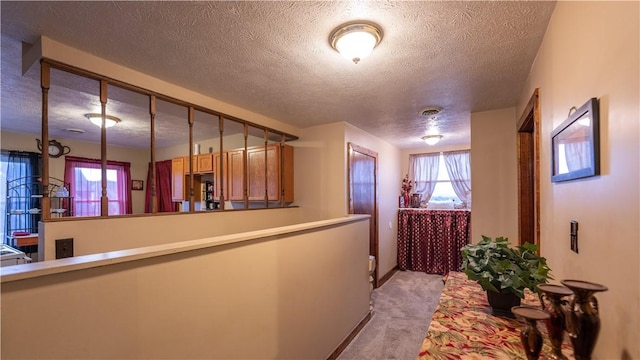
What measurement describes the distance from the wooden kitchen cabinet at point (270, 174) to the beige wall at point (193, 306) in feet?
5.00

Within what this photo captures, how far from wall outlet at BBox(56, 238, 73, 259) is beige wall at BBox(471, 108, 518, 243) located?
3.79 metres

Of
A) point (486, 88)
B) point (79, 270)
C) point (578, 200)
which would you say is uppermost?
point (486, 88)

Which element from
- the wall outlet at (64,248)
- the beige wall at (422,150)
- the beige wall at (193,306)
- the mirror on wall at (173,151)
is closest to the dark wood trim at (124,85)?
the mirror on wall at (173,151)

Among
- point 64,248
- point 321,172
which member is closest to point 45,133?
point 64,248

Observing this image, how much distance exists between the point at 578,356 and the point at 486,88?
2435 millimetres

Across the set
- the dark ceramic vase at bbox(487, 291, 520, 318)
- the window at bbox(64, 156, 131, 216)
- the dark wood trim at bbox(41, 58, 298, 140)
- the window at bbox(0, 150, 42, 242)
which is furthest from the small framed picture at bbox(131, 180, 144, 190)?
the dark ceramic vase at bbox(487, 291, 520, 318)

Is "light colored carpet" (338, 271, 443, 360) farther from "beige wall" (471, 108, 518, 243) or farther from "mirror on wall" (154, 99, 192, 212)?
"mirror on wall" (154, 99, 192, 212)

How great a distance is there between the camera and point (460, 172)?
5.44 meters

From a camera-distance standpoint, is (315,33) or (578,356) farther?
(315,33)

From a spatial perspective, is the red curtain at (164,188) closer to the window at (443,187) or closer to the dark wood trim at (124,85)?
the dark wood trim at (124,85)

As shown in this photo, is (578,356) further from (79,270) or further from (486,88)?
(486,88)

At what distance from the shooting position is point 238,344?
5.21ft

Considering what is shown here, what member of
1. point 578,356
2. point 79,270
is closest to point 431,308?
point 578,356

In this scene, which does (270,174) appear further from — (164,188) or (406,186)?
(164,188)
